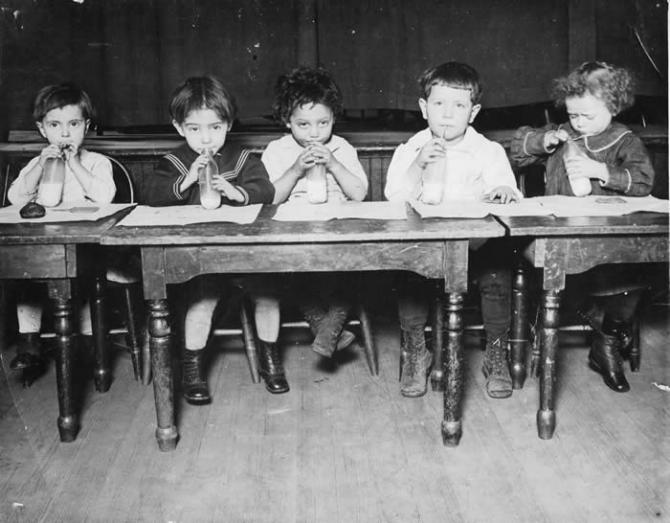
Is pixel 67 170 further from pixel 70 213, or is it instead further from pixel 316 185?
pixel 316 185

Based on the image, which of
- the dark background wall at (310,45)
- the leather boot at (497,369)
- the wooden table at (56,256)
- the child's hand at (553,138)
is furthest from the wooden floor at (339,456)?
the dark background wall at (310,45)

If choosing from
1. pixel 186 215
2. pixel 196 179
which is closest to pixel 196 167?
pixel 196 179

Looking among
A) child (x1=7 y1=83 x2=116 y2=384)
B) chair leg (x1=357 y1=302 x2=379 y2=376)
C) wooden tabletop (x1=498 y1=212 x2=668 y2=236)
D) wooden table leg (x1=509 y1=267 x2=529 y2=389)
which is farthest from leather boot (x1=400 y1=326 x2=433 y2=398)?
child (x1=7 y1=83 x2=116 y2=384)

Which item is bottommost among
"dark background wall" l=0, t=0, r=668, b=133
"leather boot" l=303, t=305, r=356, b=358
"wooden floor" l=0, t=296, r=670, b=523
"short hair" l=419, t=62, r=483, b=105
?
"wooden floor" l=0, t=296, r=670, b=523

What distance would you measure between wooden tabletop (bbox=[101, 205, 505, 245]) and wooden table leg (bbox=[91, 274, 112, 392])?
0.66 meters

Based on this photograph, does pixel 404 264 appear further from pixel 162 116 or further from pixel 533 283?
pixel 162 116

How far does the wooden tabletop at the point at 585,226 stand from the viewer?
2.05 m

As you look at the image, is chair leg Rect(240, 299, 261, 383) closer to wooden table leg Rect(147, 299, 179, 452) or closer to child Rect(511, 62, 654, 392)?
wooden table leg Rect(147, 299, 179, 452)

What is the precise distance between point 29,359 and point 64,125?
871mm

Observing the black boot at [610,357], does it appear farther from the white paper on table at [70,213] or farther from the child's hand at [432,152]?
the white paper on table at [70,213]

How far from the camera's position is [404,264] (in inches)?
80.8

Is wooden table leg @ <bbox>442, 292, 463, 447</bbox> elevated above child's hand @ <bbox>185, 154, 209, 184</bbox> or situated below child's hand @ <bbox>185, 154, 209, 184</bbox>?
below

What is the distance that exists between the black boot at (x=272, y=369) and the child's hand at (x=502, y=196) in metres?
0.92

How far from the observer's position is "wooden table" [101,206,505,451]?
1997mm
